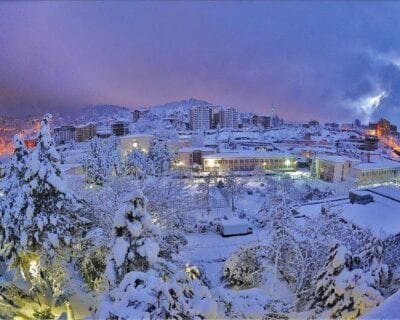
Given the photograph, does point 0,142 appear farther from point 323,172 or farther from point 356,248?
point 356,248

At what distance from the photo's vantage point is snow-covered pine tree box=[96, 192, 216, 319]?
454 centimetres

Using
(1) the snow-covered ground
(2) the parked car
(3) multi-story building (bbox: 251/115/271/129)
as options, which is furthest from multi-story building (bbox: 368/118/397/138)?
(1) the snow-covered ground

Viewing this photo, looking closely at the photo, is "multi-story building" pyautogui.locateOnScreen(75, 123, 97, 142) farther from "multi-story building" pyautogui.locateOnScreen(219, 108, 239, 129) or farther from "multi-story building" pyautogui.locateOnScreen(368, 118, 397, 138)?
"multi-story building" pyautogui.locateOnScreen(368, 118, 397, 138)

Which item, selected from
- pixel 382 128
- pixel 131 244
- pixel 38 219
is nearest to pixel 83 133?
pixel 38 219

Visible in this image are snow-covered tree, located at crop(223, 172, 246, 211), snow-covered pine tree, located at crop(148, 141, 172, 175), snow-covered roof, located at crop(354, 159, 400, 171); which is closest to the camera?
snow-covered tree, located at crop(223, 172, 246, 211)

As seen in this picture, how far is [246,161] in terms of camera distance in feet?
164

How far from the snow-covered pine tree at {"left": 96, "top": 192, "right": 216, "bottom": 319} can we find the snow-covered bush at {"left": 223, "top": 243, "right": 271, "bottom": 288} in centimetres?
843

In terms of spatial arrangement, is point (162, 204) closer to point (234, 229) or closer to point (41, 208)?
point (41, 208)

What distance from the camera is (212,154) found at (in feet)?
168

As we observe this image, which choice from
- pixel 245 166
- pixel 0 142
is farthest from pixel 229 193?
pixel 0 142

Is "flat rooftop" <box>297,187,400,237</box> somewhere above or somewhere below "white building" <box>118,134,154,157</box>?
below

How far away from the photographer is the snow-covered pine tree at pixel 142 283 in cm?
454

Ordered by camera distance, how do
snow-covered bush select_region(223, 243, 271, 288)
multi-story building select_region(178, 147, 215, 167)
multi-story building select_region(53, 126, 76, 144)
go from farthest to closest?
1. multi-story building select_region(53, 126, 76, 144)
2. multi-story building select_region(178, 147, 215, 167)
3. snow-covered bush select_region(223, 243, 271, 288)

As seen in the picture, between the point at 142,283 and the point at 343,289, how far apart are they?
4591mm
